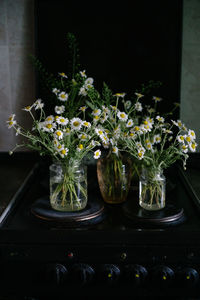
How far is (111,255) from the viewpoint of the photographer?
3.82 feet

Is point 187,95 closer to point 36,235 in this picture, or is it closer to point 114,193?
point 114,193

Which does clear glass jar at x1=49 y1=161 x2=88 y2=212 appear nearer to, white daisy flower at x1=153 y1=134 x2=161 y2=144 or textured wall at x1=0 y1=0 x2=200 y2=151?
white daisy flower at x1=153 y1=134 x2=161 y2=144

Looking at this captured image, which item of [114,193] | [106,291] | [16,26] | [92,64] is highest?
[16,26]

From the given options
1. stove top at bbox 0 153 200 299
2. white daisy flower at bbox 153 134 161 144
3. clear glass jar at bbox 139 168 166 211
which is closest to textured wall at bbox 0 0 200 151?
white daisy flower at bbox 153 134 161 144

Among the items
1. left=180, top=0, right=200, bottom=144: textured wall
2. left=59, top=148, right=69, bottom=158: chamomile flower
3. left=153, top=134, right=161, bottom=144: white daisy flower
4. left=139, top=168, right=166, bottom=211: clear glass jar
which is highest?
left=180, top=0, right=200, bottom=144: textured wall

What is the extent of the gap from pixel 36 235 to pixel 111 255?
237 mm

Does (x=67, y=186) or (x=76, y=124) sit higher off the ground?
(x=76, y=124)

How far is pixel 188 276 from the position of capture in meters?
1.14

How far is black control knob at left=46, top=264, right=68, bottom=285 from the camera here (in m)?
1.14

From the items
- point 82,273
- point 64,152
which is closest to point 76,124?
point 64,152

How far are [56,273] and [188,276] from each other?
40 centimetres

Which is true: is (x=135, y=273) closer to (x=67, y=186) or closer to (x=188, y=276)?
(x=188, y=276)

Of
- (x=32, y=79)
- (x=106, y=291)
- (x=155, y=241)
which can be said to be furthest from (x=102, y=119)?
(x=32, y=79)

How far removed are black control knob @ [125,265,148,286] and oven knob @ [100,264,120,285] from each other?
3 cm
